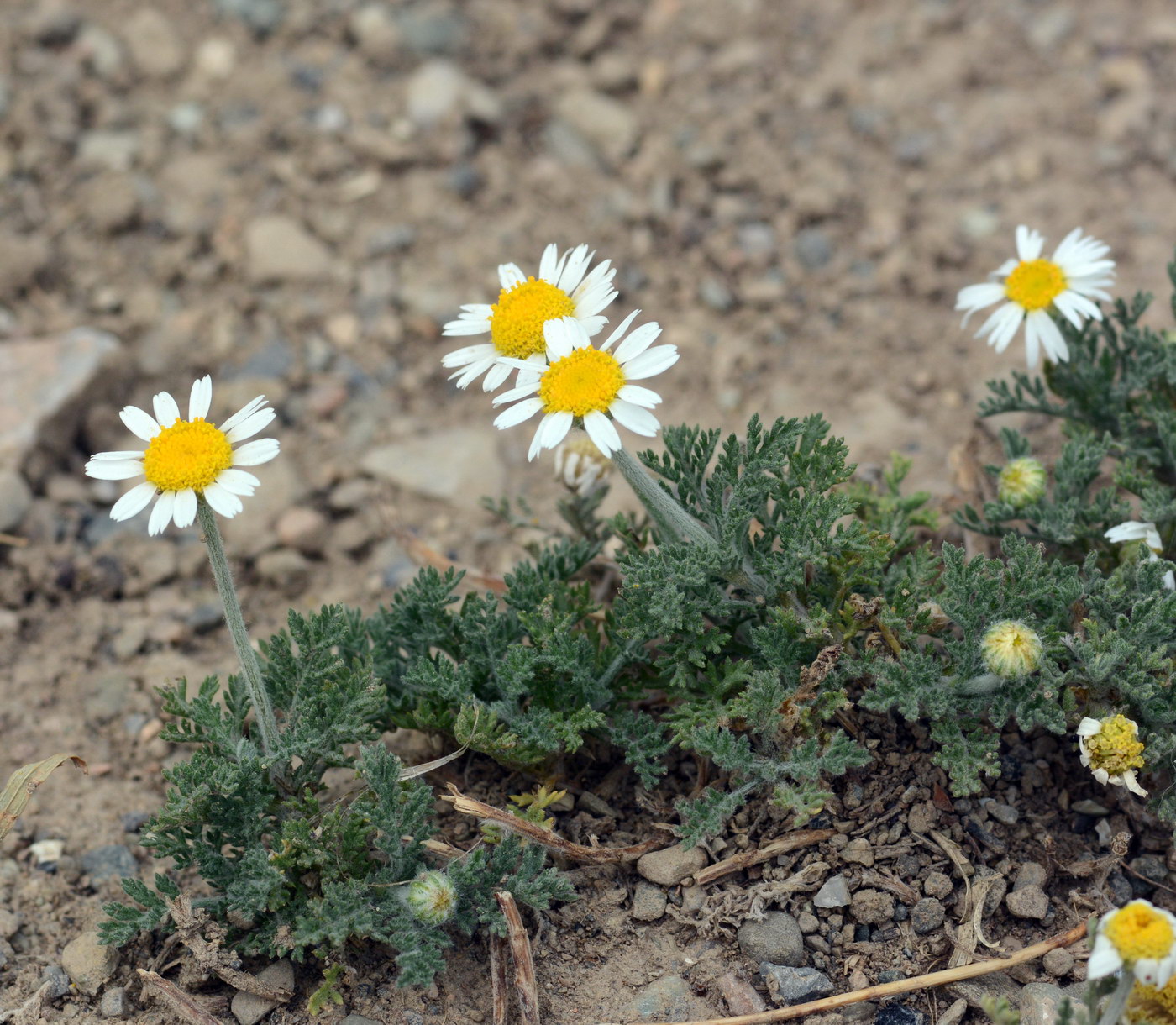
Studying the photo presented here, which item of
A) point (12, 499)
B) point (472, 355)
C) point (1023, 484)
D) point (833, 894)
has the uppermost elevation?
point (12, 499)

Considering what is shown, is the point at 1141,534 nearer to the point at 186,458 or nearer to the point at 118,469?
the point at 186,458

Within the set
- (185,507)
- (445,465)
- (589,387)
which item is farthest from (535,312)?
(445,465)

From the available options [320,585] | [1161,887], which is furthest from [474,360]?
[1161,887]

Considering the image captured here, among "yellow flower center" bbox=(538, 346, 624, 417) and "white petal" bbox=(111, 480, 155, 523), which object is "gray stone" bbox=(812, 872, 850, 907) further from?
"white petal" bbox=(111, 480, 155, 523)

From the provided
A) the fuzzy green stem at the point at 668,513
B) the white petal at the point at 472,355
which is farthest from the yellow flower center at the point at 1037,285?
the white petal at the point at 472,355

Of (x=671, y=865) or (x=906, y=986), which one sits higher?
(x=671, y=865)

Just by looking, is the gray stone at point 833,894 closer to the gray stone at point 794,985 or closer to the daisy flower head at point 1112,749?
the gray stone at point 794,985
